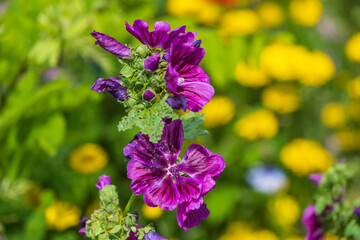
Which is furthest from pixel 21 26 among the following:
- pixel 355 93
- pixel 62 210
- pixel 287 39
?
pixel 355 93

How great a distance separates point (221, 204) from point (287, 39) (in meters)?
0.76

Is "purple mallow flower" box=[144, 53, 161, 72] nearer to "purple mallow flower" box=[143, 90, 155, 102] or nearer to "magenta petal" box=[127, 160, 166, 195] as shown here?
"purple mallow flower" box=[143, 90, 155, 102]

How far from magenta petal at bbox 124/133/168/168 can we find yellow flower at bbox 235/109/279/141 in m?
1.55

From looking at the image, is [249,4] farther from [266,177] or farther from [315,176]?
[315,176]

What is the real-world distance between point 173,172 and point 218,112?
1543mm

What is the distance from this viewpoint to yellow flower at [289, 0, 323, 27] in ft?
9.32

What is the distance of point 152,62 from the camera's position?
562 millimetres

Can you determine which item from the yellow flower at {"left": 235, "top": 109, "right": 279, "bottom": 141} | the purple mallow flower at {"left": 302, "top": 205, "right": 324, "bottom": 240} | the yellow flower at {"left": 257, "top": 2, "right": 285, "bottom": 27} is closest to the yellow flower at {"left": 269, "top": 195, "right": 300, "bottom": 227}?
the yellow flower at {"left": 235, "top": 109, "right": 279, "bottom": 141}

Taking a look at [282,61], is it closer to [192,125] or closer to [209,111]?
[209,111]

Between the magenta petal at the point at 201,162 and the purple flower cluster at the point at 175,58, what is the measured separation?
67 millimetres

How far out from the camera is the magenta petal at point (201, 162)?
61 cm

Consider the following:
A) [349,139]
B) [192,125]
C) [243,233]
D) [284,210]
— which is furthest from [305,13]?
[192,125]

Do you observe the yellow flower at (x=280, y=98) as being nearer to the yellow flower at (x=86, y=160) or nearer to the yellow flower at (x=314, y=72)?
the yellow flower at (x=314, y=72)

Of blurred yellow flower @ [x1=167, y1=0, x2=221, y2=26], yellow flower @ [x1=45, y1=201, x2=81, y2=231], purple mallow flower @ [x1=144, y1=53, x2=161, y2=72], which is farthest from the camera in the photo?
blurred yellow flower @ [x1=167, y1=0, x2=221, y2=26]
